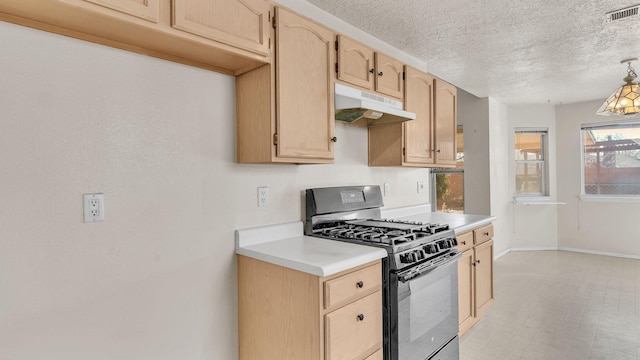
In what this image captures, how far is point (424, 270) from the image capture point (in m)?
1.92

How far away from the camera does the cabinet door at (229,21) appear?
1.42 m

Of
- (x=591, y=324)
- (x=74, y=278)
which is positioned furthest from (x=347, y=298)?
(x=591, y=324)

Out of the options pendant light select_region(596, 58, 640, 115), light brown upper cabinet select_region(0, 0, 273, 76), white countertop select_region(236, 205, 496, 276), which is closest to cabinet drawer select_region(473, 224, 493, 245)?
white countertop select_region(236, 205, 496, 276)

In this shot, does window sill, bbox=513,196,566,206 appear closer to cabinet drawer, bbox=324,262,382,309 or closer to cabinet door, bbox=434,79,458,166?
cabinet door, bbox=434,79,458,166

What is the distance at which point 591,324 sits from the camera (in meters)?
2.95

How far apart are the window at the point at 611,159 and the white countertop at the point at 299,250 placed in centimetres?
548

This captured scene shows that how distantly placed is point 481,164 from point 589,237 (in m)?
Answer: 2.25

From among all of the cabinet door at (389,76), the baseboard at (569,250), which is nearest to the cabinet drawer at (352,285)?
the cabinet door at (389,76)

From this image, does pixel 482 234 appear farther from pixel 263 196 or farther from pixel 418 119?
pixel 263 196

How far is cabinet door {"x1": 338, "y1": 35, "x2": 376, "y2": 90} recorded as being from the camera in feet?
7.07

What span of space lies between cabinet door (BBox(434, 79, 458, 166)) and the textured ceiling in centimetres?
36

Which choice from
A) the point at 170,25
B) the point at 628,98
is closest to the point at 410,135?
the point at 170,25

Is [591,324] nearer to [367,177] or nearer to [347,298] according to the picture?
[367,177]

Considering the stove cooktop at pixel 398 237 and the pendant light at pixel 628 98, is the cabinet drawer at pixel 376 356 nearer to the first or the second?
the stove cooktop at pixel 398 237
